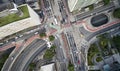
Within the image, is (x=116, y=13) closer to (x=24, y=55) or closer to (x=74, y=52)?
(x=74, y=52)

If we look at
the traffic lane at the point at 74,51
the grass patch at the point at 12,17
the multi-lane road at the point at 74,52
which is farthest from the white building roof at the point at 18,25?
the traffic lane at the point at 74,51

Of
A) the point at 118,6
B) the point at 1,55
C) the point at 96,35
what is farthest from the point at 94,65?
the point at 1,55

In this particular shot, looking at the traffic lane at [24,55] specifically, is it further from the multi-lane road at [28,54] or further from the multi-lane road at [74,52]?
the multi-lane road at [74,52]

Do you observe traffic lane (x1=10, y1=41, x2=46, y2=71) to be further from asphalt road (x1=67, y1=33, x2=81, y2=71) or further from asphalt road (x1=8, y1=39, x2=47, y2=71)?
asphalt road (x1=67, y1=33, x2=81, y2=71)

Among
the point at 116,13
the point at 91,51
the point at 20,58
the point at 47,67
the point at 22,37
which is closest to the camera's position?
the point at 47,67

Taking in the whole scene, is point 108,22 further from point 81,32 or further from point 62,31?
point 62,31

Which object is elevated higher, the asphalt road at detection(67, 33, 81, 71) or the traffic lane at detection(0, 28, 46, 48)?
the traffic lane at detection(0, 28, 46, 48)

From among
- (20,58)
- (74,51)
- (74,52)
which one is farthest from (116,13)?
(20,58)

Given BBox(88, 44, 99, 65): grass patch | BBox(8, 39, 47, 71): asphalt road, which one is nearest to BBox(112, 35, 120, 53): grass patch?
BBox(88, 44, 99, 65): grass patch
